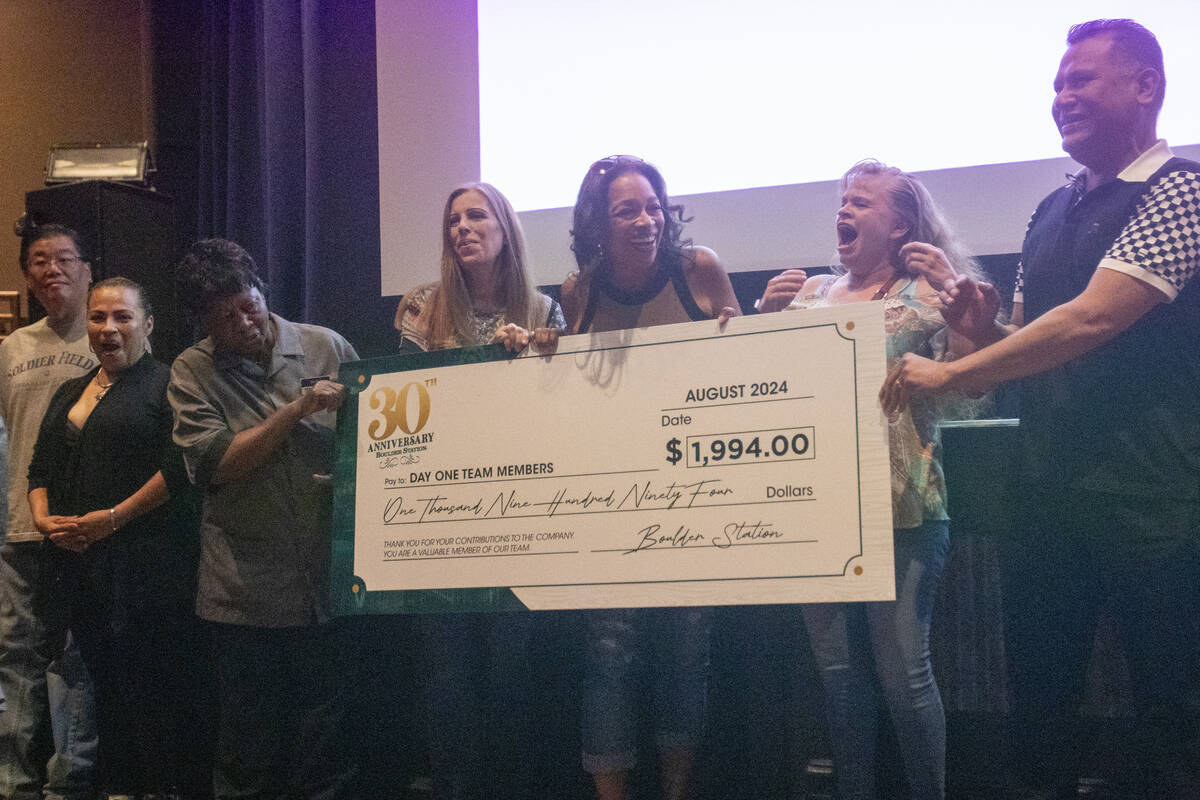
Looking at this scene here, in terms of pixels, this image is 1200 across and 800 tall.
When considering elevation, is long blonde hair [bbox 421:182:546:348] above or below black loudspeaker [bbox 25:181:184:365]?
below

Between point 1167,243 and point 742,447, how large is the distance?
0.80 meters

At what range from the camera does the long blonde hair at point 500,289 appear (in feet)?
7.44

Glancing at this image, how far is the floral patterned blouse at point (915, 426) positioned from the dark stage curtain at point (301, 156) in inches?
70.2

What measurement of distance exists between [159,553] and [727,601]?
1.69 meters

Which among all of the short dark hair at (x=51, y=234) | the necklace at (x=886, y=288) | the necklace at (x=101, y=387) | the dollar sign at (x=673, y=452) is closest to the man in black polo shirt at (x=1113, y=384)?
the necklace at (x=886, y=288)

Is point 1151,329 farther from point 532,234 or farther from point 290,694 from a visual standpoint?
point 290,694

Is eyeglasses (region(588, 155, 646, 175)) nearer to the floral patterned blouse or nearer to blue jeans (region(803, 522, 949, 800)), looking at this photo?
the floral patterned blouse

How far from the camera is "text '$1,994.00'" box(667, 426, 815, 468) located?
1.80m

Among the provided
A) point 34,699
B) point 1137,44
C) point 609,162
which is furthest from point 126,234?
point 1137,44

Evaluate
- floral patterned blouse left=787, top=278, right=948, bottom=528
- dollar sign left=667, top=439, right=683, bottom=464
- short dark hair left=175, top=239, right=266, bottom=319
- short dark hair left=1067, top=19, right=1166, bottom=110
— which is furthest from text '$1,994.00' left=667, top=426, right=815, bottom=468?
short dark hair left=175, top=239, right=266, bottom=319

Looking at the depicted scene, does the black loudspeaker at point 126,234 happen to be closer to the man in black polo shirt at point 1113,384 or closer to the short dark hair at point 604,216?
the short dark hair at point 604,216

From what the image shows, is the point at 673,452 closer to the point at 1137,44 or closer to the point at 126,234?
the point at 1137,44

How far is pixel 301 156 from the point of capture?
337cm

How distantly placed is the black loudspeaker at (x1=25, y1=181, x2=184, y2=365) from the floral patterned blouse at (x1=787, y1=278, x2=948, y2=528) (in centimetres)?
243
